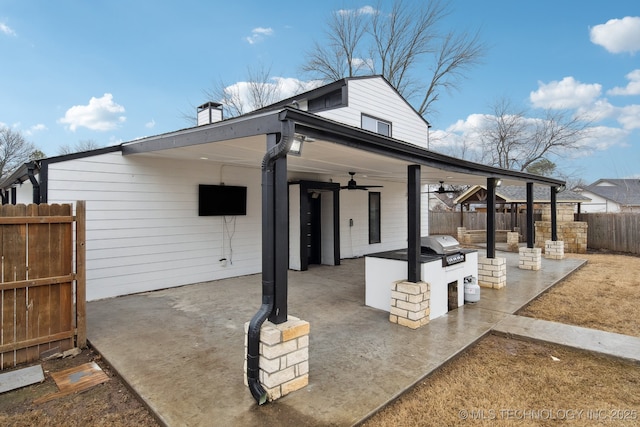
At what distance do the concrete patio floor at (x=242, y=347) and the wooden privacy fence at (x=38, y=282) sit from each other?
0.42 metres

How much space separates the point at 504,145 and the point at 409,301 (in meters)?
24.5

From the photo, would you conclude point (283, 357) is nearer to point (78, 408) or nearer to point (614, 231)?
point (78, 408)

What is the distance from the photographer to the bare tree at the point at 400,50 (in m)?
19.4

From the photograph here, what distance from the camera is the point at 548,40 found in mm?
13148

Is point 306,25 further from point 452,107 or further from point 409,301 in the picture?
point 409,301

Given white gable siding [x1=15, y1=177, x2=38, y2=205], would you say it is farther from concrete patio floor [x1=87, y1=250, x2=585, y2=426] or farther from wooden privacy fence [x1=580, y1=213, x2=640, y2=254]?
wooden privacy fence [x1=580, y1=213, x2=640, y2=254]

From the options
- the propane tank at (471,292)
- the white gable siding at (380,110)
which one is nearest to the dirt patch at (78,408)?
the propane tank at (471,292)

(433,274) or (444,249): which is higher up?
(444,249)

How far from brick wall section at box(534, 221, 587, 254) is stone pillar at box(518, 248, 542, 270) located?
503 centimetres

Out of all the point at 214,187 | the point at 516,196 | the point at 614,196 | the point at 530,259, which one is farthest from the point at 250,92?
the point at 614,196

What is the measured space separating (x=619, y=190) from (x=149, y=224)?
38.5 metres

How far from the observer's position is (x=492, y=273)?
643 cm

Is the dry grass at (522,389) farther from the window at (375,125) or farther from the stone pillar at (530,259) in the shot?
the window at (375,125)

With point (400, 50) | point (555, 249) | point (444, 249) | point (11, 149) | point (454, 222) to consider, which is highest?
point (400, 50)
